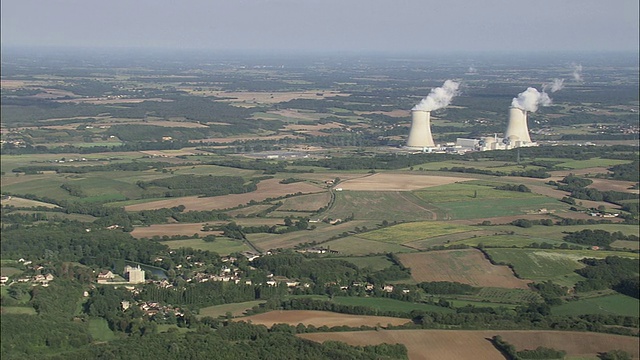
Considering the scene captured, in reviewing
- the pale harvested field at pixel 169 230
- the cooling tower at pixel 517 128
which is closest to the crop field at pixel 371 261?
the pale harvested field at pixel 169 230

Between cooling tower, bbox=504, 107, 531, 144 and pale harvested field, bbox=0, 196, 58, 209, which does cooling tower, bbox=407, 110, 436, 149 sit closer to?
cooling tower, bbox=504, 107, 531, 144

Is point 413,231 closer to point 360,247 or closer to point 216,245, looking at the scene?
point 360,247

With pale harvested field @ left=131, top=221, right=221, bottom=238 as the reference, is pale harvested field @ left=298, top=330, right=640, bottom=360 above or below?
above

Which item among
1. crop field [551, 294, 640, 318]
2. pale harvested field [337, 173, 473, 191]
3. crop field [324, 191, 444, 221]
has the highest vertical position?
crop field [551, 294, 640, 318]

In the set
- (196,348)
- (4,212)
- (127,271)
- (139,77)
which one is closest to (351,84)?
(139,77)

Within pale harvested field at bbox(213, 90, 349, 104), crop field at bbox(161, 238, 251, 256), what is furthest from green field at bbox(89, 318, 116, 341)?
pale harvested field at bbox(213, 90, 349, 104)

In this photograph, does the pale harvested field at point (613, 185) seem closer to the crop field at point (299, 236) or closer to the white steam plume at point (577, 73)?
the crop field at point (299, 236)
